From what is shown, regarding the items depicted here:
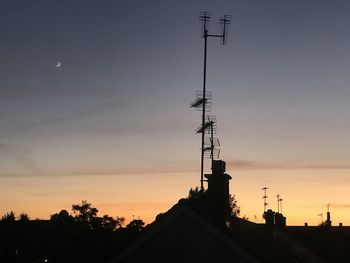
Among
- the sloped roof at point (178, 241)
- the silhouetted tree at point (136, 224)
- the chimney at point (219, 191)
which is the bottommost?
the sloped roof at point (178, 241)

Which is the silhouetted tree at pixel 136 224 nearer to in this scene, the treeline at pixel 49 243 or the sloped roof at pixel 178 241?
the treeline at pixel 49 243

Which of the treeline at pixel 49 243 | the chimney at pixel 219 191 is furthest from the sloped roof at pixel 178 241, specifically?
the treeline at pixel 49 243

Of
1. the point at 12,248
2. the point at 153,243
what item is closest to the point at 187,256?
the point at 153,243

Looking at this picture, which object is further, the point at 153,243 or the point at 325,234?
the point at 325,234

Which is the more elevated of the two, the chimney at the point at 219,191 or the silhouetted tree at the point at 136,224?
the silhouetted tree at the point at 136,224

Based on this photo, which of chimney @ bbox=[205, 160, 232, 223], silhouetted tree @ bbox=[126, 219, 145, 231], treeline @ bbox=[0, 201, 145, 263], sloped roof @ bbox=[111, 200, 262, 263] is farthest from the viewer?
silhouetted tree @ bbox=[126, 219, 145, 231]

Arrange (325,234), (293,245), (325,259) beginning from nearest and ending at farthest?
1. (325,259)
2. (293,245)
3. (325,234)

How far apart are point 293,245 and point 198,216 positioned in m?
18.4

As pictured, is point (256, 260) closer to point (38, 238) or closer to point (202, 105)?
point (202, 105)

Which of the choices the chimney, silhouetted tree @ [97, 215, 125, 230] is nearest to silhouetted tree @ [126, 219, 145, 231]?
silhouetted tree @ [97, 215, 125, 230]

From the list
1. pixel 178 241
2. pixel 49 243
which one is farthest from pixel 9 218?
pixel 178 241

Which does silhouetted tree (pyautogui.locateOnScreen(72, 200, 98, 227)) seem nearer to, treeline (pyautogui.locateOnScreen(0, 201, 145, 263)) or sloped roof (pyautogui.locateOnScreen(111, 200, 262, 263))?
treeline (pyautogui.locateOnScreen(0, 201, 145, 263))

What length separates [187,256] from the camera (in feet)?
70.7

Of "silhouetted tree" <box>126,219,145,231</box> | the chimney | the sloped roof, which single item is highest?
"silhouetted tree" <box>126,219,145,231</box>
